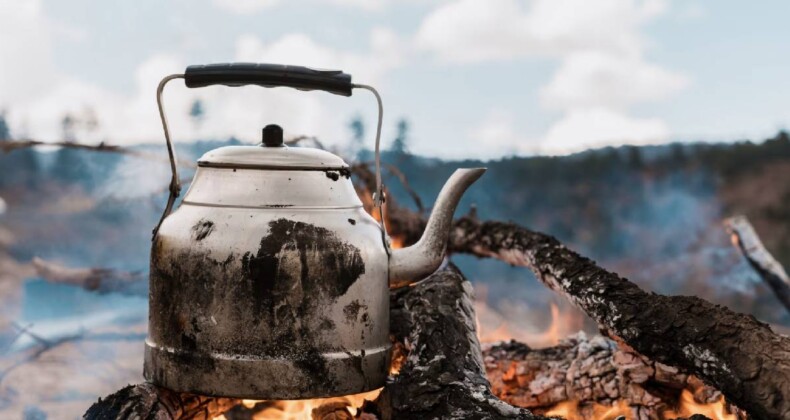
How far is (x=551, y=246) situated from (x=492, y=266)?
20.4ft

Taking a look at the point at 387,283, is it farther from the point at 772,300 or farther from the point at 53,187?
the point at 772,300

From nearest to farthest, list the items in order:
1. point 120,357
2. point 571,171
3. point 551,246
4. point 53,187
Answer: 1. point 551,246
2. point 120,357
3. point 53,187
4. point 571,171

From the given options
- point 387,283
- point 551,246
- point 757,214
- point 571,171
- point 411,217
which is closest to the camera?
point 387,283

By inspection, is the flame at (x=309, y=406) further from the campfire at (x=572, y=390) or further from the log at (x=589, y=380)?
the log at (x=589, y=380)

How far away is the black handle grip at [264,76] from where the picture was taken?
1.93 meters

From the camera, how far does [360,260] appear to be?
1.91 meters

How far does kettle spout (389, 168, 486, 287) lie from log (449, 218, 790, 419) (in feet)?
1.84

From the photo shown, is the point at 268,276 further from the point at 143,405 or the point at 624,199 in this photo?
the point at 624,199

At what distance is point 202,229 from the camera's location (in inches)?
73.6

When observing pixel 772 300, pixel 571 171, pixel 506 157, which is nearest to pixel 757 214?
pixel 772 300

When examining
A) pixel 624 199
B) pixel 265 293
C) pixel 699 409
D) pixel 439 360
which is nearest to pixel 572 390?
pixel 699 409

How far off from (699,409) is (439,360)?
93cm

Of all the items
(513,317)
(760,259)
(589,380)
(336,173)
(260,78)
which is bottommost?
(513,317)

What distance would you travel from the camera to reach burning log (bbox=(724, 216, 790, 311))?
409cm
